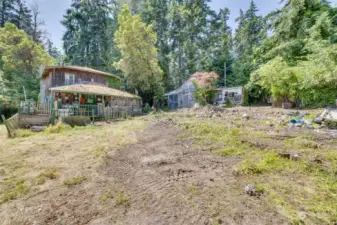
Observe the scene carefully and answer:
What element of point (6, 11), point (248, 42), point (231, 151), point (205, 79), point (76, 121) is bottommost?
point (231, 151)

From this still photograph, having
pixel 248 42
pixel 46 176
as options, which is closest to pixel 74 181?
pixel 46 176

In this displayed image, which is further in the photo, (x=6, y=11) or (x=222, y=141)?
(x=6, y=11)

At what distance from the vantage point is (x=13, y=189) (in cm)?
281

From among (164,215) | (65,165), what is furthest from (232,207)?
(65,165)

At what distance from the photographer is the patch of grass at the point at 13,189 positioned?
102 inches

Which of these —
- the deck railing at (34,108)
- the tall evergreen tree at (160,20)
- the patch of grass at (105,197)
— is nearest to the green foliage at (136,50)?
the tall evergreen tree at (160,20)

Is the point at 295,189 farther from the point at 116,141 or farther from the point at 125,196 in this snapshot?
the point at 116,141

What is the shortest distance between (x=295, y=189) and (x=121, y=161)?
3431 mm

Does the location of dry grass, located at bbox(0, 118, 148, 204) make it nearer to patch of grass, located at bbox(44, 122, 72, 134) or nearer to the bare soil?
the bare soil

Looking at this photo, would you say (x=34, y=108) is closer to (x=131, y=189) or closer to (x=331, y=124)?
(x=131, y=189)

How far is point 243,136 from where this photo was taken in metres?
5.55

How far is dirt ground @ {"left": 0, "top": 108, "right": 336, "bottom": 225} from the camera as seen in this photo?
81.5 inches

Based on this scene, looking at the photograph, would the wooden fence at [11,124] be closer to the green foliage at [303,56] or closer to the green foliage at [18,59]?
the green foliage at [18,59]

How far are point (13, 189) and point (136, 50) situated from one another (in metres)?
17.8
